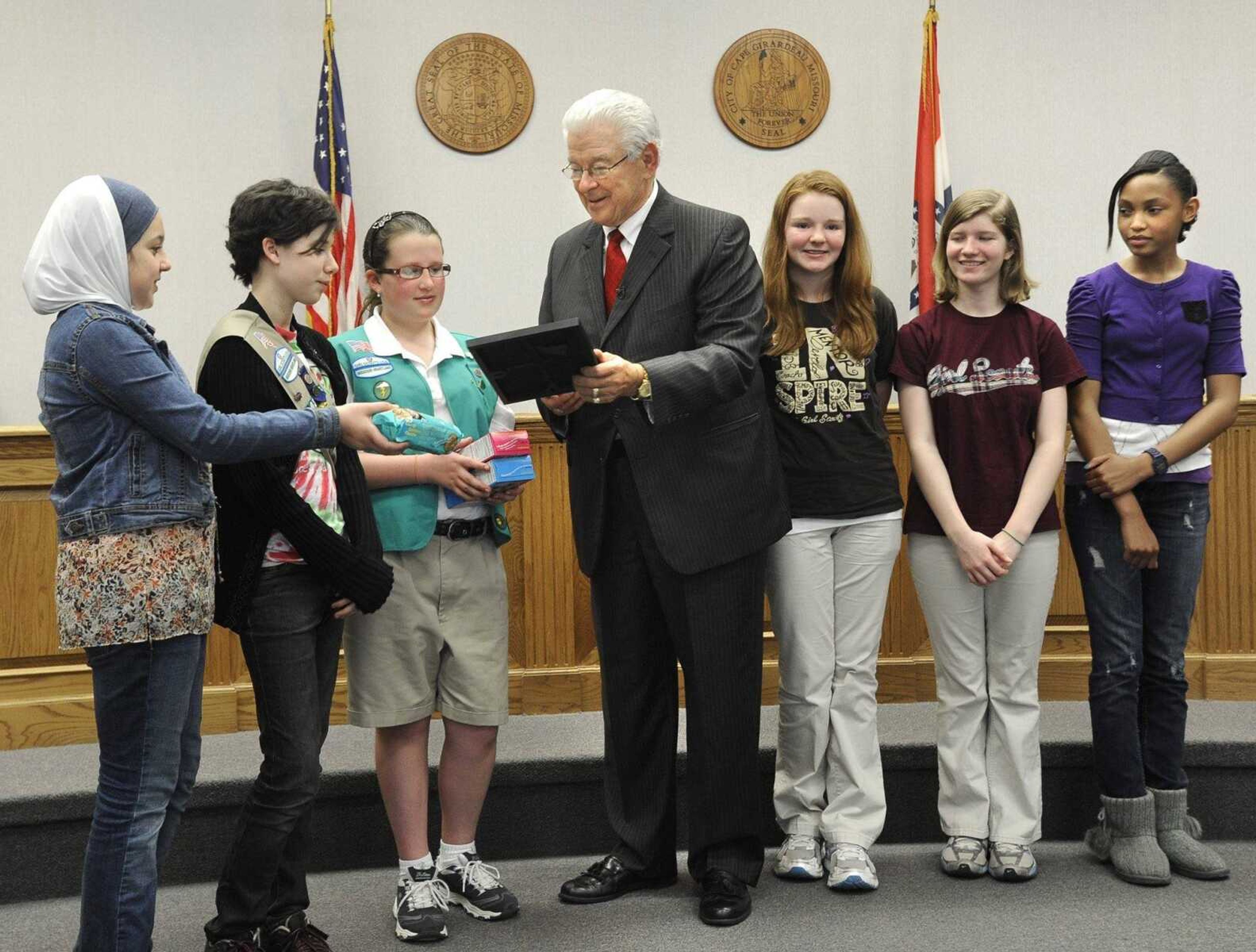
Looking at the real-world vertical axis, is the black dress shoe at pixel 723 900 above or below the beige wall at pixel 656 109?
below

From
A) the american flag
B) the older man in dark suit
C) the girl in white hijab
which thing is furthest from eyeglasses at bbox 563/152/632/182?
the american flag

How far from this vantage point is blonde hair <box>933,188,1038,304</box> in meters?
2.53

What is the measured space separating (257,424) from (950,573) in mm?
1457

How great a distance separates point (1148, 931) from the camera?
229 centimetres

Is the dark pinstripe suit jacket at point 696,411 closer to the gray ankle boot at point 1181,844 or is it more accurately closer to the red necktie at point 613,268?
the red necktie at point 613,268

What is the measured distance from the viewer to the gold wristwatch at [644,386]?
2.20 meters

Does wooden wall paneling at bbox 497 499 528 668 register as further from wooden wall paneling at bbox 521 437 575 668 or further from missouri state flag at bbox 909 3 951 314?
missouri state flag at bbox 909 3 951 314

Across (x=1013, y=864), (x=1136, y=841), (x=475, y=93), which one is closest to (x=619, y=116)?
(x=1013, y=864)

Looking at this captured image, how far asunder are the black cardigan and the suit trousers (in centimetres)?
54

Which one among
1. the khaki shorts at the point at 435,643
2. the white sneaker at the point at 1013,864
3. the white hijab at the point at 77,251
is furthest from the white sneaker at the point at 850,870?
the white hijab at the point at 77,251

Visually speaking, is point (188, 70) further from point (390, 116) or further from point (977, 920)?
point (977, 920)

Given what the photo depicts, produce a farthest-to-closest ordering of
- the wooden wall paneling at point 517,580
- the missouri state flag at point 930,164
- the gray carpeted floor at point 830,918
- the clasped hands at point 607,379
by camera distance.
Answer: the missouri state flag at point 930,164, the wooden wall paneling at point 517,580, the gray carpeted floor at point 830,918, the clasped hands at point 607,379

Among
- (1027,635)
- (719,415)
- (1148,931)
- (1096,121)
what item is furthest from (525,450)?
(1096,121)

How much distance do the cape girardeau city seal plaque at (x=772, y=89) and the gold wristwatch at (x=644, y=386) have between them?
8.43 feet
